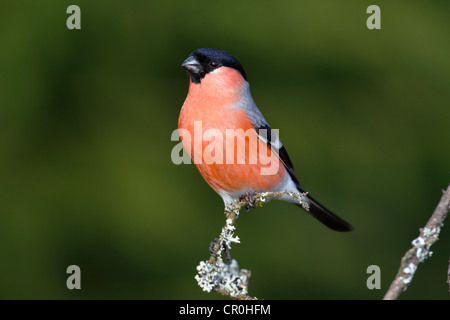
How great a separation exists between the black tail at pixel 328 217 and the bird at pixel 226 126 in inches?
16.9

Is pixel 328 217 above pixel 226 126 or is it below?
below

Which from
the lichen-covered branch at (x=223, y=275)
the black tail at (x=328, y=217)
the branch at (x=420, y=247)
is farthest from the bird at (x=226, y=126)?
the branch at (x=420, y=247)

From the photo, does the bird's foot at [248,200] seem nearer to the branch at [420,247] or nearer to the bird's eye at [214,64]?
the bird's eye at [214,64]

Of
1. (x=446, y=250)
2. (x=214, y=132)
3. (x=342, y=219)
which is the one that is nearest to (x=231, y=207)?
(x=214, y=132)

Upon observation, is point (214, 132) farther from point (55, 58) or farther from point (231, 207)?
point (55, 58)

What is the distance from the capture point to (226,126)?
264 cm

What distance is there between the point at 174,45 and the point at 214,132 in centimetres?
115

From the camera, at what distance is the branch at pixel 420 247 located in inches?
49.9

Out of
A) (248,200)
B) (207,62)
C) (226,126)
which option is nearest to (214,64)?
(207,62)

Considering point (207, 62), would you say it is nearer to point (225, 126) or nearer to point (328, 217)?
point (225, 126)

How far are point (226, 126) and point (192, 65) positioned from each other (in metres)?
0.38

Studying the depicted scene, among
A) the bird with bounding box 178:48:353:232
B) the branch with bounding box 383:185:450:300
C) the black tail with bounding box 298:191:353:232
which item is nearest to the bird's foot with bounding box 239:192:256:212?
the bird with bounding box 178:48:353:232

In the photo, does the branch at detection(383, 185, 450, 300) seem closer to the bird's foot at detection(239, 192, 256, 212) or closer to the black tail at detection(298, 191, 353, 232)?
the bird's foot at detection(239, 192, 256, 212)

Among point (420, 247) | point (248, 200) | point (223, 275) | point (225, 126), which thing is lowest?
point (223, 275)
